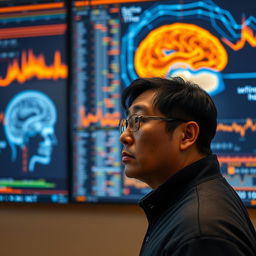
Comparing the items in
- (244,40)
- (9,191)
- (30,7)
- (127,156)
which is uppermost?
(30,7)

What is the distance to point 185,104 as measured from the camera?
124 centimetres

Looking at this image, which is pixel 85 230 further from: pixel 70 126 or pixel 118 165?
pixel 70 126

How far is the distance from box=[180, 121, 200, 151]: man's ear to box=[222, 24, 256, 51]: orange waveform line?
1.17 metres

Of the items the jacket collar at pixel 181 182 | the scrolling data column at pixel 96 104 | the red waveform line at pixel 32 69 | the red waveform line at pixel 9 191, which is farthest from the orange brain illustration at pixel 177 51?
the jacket collar at pixel 181 182

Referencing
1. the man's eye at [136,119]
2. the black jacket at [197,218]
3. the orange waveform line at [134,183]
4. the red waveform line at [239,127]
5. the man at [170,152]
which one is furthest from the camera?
the orange waveform line at [134,183]

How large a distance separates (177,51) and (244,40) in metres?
0.32

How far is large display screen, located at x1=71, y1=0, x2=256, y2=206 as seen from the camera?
2.28 metres

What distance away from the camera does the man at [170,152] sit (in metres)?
1.14

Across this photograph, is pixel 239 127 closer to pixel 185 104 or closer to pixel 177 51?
pixel 177 51

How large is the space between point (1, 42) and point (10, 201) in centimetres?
87

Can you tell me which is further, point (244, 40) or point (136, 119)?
point (244, 40)

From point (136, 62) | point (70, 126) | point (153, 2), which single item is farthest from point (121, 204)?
point (153, 2)

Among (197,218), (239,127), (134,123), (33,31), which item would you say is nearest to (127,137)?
(134,123)

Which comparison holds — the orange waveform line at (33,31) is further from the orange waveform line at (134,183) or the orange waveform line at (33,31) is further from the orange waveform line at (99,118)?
the orange waveform line at (134,183)
